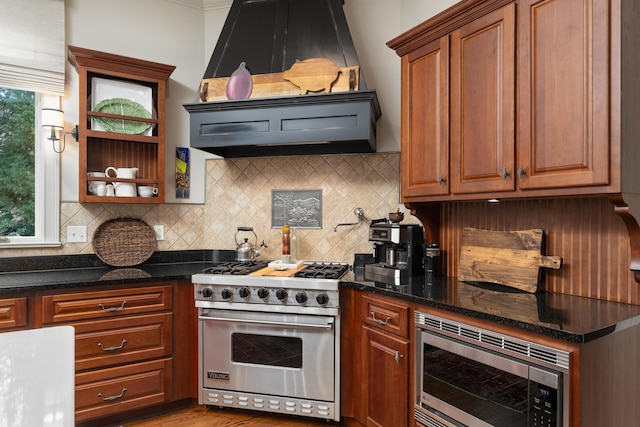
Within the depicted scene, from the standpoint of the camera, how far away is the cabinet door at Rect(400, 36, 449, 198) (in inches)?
83.1

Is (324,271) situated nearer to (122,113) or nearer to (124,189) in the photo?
(124,189)

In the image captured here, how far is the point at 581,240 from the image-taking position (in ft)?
6.07

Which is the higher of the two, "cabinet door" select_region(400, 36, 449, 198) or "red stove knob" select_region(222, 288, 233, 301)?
"cabinet door" select_region(400, 36, 449, 198)

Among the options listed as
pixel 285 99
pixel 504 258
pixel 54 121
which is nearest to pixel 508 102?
pixel 504 258

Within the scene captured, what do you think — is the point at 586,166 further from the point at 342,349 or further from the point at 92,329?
the point at 92,329

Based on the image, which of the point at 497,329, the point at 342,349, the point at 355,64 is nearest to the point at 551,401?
the point at 497,329

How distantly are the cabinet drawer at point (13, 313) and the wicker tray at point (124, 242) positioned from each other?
2.39 feet

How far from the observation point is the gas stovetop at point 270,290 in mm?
2318

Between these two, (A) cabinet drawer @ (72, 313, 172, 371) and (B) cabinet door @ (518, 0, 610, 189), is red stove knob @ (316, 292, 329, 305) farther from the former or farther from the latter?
(B) cabinet door @ (518, 0, 610, 189)

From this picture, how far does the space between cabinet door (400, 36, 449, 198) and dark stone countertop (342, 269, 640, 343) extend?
1.77 ft

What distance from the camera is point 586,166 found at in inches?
59.9

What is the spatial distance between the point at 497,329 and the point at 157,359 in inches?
80.3

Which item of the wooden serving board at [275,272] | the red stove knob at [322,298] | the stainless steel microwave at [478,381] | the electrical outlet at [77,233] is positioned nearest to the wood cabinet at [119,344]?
the wooden serving board at [275,272]

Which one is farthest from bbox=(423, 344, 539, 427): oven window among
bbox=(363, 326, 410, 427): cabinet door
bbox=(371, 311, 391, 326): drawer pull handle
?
bbox=(371, 311, 391, 326): drawer pull handle
